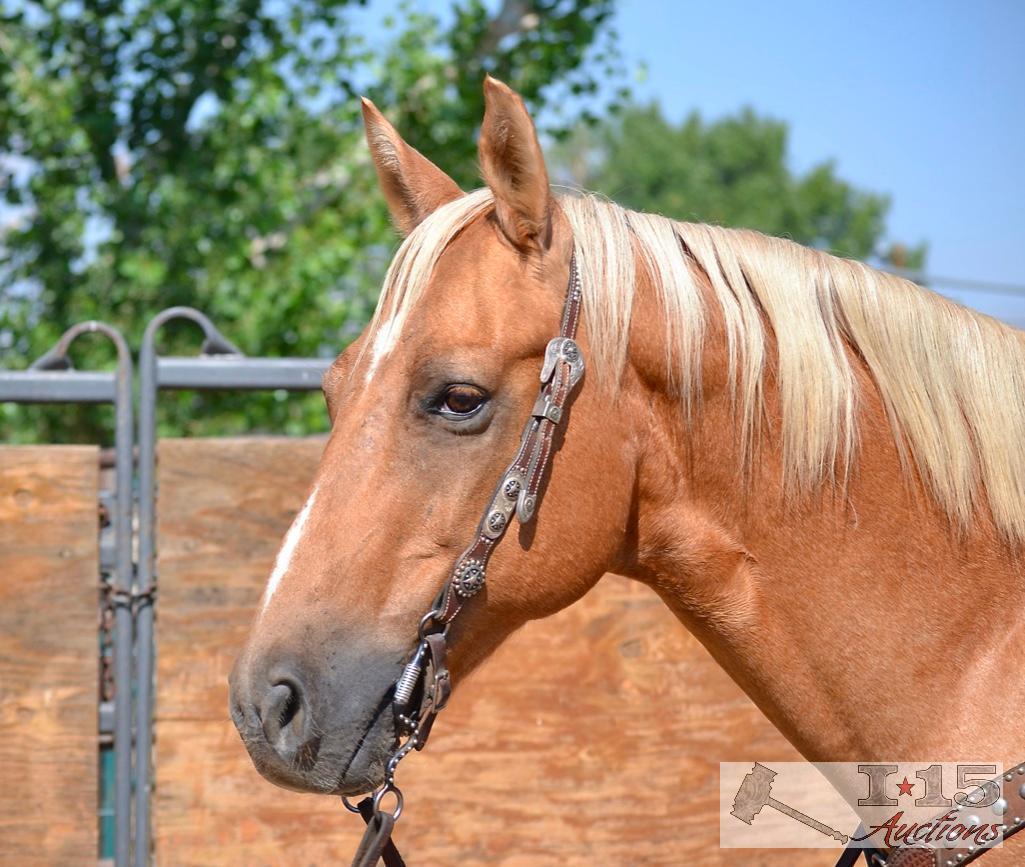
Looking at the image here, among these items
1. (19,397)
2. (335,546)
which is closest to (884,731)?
(335,546)

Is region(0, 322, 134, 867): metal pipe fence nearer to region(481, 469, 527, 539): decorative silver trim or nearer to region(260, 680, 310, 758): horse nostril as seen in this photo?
region(260, 680, 310, 758): horse nostril

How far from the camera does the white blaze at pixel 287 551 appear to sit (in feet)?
5.58

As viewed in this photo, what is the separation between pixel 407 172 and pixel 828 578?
3.82 feet

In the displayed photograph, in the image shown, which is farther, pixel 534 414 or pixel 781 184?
pixel 781 184

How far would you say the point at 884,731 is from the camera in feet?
6.04

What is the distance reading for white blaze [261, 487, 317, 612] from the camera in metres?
1.70

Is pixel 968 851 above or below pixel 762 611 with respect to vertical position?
below

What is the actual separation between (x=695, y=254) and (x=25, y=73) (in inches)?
214

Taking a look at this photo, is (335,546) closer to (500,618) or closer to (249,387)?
(500,618)

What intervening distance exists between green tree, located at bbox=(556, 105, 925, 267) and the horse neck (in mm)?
42210
